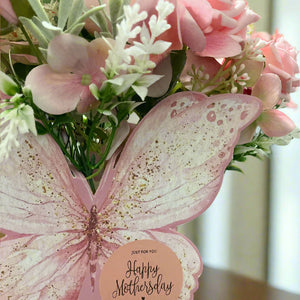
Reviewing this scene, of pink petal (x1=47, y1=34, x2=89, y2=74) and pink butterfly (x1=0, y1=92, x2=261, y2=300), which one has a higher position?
pink petal (x1=47, y1=34, x2=89, y2=74)

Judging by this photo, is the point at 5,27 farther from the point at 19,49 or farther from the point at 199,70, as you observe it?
the point at 199,70

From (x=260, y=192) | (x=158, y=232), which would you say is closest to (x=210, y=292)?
(x=158, y=232)

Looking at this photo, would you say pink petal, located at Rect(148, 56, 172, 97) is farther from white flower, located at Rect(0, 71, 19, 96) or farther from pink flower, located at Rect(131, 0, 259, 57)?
white flower, located at Rect(0, 71, 19, 96)

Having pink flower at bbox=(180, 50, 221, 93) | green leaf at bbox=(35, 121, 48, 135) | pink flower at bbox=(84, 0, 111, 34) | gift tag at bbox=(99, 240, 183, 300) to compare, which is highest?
pink flower at bbox=(84, 0, 111, 34)

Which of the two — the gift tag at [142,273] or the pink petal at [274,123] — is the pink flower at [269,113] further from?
the gift tag at [142,273]

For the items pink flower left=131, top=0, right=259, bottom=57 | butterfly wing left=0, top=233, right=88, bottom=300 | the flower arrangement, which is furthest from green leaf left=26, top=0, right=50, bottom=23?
butterfly wing left=0, top=233, right=88, bottom=300

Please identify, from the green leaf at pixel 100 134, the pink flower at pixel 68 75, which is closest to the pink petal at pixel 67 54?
the pink flower at pixel 68 75

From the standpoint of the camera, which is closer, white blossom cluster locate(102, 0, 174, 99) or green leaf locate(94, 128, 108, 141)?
white blossom cluster locate(102, 0, 174, 99)

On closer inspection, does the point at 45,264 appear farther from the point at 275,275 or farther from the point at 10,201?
the point at 275,275
